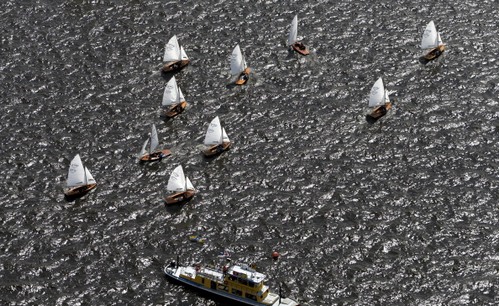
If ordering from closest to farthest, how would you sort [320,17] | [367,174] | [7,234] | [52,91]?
[7,234], [367,174], [52,91], [320,17]

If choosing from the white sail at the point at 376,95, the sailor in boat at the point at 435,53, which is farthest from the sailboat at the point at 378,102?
the sailor in boat at the point at 435,53

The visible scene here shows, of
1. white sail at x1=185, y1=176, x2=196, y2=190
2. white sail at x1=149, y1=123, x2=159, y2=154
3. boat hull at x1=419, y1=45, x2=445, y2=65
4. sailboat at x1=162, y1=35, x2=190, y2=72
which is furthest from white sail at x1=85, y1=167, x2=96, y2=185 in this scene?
boat hull at x1=419, y1=45, x2=445, y2=65

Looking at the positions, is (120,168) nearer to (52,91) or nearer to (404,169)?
(52,91)

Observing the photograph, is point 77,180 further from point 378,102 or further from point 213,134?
point 378,102

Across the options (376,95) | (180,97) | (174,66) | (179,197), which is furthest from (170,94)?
(376,95)

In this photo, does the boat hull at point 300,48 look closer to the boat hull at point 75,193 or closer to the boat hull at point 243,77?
the boat hull at point 243,77

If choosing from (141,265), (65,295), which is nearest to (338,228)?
(141,265)

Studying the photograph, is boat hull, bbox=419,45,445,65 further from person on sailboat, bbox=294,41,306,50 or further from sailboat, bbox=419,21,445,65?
person on sailboat, bbox=294,41,306,50
